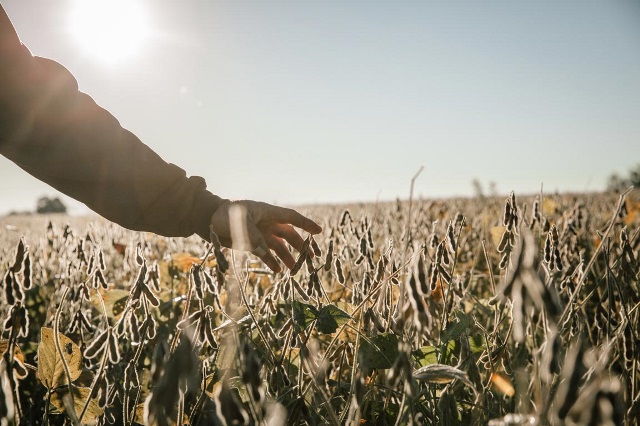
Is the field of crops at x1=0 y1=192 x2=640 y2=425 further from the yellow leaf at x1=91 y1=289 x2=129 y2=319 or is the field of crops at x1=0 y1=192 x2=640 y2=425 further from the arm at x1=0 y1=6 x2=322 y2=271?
the arm at x1=0 y1=6 x2=322 y2=271

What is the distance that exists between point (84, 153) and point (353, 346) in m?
1.25

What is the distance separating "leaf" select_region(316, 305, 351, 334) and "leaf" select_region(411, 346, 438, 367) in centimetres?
27

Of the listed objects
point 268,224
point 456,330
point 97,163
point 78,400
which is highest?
point 97,163

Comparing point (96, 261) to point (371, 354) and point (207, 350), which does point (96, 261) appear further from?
point (371, 354)

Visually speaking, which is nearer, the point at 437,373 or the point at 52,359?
the point at 437,373

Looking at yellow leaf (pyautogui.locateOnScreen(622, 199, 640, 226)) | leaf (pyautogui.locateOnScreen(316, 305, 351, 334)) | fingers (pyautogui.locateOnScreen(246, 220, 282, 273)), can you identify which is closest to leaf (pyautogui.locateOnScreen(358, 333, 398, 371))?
leaf (pyautogui.locateOnScreen(316, 305, 351, 334))

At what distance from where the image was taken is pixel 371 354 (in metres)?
1.43

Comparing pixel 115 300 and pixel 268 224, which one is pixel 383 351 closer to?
pixel 268 224

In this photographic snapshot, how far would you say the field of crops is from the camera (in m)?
0.69

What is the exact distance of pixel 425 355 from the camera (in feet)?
4.79

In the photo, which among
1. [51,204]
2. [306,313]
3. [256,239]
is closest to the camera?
[306,313]

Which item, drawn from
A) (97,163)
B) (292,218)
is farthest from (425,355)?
(97,163)

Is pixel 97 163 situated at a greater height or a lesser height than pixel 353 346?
greater

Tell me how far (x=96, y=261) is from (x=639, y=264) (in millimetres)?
2002
